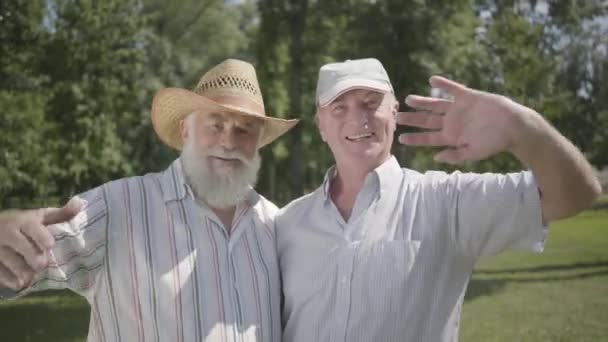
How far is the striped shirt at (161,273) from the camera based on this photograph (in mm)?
2771

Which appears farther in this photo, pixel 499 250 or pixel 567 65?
pixel 567 65

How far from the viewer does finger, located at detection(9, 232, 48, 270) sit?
192 cm

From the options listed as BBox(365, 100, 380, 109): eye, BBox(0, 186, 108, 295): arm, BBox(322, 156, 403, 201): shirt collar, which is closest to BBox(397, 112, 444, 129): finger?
BBox(322, 156, 403, 201): shirt collar

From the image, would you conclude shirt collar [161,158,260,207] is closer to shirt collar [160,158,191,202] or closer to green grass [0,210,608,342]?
shirt collar [160,158,191,202]

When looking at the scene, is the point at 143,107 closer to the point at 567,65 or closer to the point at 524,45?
the point at 524,45

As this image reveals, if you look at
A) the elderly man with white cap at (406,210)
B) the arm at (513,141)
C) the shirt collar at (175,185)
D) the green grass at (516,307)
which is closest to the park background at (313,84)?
the green grass at (516,307)

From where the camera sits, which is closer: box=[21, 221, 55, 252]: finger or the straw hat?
box=[21, 221, 55, 252]: finger

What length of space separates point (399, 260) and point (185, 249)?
1.02 metres

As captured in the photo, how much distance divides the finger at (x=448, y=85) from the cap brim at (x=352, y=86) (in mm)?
741

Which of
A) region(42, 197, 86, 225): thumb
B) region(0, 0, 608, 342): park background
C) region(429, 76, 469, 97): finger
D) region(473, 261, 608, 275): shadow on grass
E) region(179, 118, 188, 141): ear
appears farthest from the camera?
region(473, 261, 608, 275): shadow on grass

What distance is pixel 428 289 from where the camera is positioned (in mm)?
2736

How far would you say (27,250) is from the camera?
6.30 ft

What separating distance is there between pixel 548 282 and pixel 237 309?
1126 cm

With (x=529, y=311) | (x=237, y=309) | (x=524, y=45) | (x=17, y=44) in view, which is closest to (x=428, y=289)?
(x=237, y=309)
